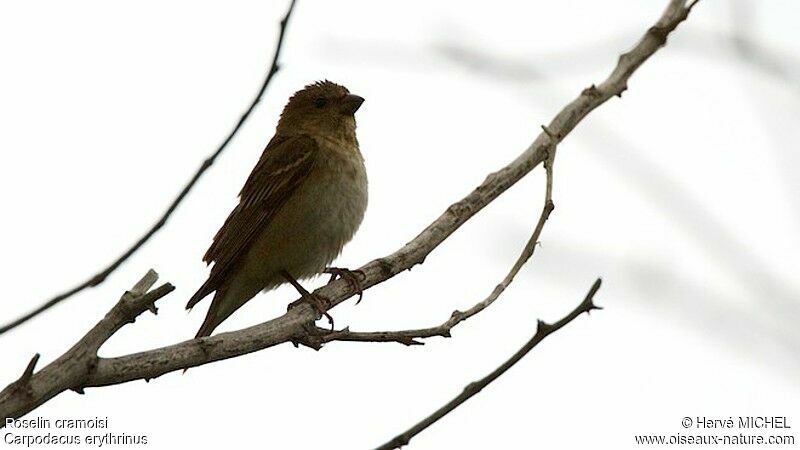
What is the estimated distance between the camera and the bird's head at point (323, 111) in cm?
755

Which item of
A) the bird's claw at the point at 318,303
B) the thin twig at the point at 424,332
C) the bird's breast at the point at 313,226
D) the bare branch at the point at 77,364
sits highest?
the bird's breast at the point at 313,226

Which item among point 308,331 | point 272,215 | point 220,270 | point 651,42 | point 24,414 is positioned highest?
point 651,42

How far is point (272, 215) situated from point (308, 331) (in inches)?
83.9

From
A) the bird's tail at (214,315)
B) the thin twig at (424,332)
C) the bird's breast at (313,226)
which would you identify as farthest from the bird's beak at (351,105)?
the thin twig at (424,332)

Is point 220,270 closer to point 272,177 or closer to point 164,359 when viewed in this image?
point 272,177

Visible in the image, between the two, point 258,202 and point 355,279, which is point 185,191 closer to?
point 355,279

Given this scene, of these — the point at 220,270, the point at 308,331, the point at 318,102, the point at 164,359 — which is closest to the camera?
the point at 164,359

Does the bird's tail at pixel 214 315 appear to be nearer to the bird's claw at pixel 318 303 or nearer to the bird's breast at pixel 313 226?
the bird's breast at pixel 313 226

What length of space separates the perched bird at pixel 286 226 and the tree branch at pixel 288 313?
3.55ft

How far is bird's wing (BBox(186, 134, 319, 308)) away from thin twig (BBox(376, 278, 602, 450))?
3212mm

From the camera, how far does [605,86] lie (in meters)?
5.75

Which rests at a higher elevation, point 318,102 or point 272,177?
point 318,102

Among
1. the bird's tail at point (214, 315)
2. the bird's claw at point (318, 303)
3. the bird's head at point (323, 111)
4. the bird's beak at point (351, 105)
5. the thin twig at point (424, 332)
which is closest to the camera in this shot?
the thin twig at point (424, 332)

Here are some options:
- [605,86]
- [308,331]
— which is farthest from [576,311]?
[605,86]
